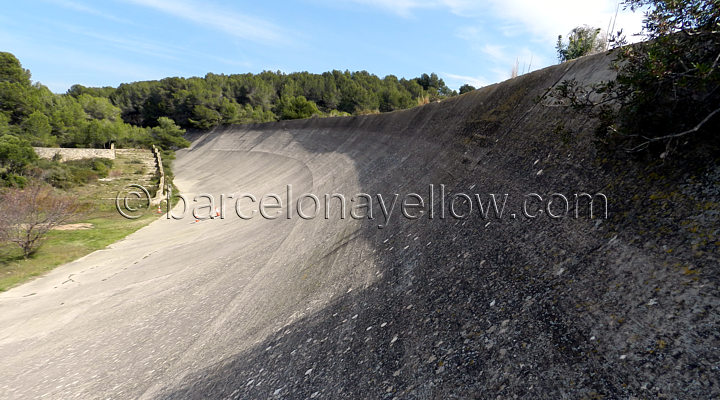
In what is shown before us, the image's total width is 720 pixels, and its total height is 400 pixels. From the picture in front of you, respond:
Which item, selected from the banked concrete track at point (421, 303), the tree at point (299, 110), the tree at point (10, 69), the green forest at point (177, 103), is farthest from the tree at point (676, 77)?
the tree at point (10, 69)

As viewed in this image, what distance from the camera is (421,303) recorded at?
5219 mm

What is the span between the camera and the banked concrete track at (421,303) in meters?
3.04

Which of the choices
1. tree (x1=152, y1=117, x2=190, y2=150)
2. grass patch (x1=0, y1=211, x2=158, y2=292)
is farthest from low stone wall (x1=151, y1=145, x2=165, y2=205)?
tree (x1=152, y1=117, x2=190, y2=150)

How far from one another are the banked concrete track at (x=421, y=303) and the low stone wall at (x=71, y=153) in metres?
30.6

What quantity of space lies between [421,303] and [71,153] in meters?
47.1

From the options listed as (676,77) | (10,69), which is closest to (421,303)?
(676,77)

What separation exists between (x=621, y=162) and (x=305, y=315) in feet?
19.3

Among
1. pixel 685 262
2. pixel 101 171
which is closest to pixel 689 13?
pixel 685 262

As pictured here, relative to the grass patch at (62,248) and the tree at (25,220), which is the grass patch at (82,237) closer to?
the grass patch at (62,248)

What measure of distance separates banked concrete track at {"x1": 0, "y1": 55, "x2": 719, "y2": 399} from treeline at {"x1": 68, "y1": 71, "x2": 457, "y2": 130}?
167ft

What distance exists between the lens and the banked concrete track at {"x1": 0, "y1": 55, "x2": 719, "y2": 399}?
304 centimetres

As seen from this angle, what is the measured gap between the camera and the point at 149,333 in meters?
8.59

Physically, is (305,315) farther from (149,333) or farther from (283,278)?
(149,333)

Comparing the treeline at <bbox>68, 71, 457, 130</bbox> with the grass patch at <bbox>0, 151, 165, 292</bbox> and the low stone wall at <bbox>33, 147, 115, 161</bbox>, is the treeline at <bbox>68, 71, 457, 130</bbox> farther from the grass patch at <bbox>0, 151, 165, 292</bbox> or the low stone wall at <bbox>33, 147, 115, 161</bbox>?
the grass patch at <bbox>0, 151, 165, 292</bbox>
